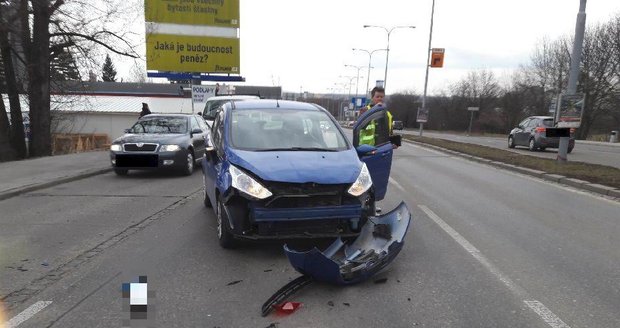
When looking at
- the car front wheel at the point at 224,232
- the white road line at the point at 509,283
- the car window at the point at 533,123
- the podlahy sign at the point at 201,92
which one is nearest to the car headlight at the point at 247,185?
the car front wheel at the point at 224,232

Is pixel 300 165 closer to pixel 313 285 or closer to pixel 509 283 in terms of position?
pixel 313 285

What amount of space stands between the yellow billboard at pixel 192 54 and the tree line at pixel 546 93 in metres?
29.7

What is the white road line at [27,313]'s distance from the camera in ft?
11.6

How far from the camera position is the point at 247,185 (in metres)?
4.91

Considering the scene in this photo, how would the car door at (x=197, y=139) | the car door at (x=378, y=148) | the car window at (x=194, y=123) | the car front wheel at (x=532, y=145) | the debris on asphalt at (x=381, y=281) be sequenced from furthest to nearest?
1. the car front wheel at (x=532, y=145)
2. the car window at (x=194, y=123)
3. the car door at (x=197, y=139)
4. the car door at (x=378, y=148)
5. the debris on asphalt at (x=381, y=281)

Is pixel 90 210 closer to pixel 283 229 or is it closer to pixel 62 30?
pixel 283 229

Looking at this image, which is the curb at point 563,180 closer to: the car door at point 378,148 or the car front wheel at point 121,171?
the car door at point 378,148

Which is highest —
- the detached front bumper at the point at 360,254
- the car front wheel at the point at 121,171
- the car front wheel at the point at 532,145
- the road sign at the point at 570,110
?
the road sign at the point at 570,110

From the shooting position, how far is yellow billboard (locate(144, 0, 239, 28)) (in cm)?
2473

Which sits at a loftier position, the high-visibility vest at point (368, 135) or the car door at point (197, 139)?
the high-visibility vest at point (368, 135)

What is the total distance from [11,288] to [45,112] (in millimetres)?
15507

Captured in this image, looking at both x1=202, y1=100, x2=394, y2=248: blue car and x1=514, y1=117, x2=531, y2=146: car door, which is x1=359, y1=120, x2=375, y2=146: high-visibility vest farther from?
x1=514, y1=117, x2=531, y2=146: car door

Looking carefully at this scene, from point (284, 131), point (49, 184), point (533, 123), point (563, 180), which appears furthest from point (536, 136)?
point (49, 184)

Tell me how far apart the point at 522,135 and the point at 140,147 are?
63.2 feet
